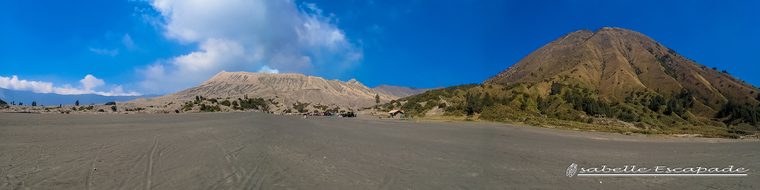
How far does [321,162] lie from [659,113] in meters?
58.3

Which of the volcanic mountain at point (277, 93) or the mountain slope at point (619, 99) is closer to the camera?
the mountain slope at point (619, 99)

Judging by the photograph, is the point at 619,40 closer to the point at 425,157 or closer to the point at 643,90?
the point at 643,90

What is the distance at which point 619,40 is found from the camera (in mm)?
101188

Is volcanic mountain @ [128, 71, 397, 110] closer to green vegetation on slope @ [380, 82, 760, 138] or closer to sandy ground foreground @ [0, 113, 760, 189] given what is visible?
green vegetation on slope @ [380, 82, 760, 138]

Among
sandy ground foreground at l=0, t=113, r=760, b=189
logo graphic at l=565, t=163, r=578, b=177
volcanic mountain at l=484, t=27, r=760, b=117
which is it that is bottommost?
logo graphic at l=565, t=163, r=578, b=177

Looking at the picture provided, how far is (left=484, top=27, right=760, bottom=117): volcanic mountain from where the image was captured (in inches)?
2073

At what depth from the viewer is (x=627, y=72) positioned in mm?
62188

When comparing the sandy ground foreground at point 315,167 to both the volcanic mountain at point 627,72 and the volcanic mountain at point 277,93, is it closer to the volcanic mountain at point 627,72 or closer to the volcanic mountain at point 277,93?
the volcanic mountain at point 627,72

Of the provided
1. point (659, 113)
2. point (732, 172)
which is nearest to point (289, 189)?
point (732, 172)

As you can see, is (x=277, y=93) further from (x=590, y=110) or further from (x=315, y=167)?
(x=315, y=167)

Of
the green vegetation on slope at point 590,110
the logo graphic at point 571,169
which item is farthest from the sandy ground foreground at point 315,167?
the green vegetation on slope at point 590,110

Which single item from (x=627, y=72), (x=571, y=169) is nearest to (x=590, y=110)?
(x=627, y=72)

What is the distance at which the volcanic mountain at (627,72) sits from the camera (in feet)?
173

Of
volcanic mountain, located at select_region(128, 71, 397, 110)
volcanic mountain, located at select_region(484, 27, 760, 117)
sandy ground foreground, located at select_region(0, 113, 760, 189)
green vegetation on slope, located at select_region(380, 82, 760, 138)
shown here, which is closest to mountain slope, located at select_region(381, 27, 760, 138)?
green vegetation on slope, located at select_region(380, 82, 760, 138)
